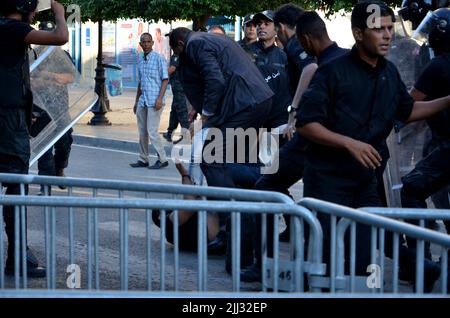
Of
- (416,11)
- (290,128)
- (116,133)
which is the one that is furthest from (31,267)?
(116,133)

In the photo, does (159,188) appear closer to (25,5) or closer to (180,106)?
(25,5)

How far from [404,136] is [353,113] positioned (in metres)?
2.43

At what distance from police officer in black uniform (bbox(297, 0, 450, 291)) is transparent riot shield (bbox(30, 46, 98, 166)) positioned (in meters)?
4.61

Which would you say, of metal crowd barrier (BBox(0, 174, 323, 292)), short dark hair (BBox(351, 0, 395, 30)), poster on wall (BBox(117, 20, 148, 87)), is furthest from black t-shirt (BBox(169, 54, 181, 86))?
poster on wall (BBox(117, 20, 148, 87))

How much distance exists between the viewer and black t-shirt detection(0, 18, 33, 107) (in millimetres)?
7117

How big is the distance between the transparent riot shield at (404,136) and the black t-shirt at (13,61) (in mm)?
2670

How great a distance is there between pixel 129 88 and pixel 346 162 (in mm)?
29370

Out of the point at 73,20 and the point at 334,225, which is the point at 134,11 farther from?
the point at 334,225

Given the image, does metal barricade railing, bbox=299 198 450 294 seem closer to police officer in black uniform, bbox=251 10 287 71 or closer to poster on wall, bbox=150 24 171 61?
police officer in black uniform, bbox=251 10 287 71

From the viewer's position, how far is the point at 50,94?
412 inches

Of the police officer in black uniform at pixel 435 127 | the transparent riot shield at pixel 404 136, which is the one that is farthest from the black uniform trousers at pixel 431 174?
the transparent riot shield at pixel 404 136

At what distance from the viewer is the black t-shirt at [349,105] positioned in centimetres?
594

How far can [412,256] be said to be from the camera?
5520 mm
